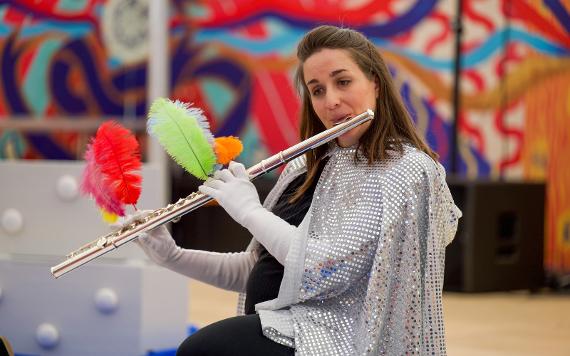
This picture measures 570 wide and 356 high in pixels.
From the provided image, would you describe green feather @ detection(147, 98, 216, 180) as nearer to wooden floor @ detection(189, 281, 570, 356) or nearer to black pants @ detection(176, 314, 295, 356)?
black pants @ detection(176, 314, 295, 356)

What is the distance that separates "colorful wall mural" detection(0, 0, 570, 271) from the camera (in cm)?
469

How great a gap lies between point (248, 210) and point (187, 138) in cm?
18

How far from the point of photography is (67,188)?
9.09ft

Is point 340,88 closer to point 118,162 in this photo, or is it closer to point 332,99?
point 332,99

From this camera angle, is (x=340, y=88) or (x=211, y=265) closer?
(x=340, y=88)

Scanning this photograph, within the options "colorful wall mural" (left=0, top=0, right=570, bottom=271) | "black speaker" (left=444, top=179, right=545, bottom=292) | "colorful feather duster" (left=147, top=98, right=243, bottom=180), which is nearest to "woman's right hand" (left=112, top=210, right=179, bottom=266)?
"colorful feather duster" (left=147, top=98, right=243, bottom=180)

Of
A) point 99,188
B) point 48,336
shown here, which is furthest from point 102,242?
point 48,336

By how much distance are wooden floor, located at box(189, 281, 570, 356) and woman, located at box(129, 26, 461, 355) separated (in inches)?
61.3

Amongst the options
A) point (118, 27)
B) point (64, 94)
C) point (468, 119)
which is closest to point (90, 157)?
point (118, 27)

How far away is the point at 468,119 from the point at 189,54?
1667 mm

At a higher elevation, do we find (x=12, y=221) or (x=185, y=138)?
(x=185, y=138)

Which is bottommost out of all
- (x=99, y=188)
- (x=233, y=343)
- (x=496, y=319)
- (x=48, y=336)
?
(x=496, y=319)

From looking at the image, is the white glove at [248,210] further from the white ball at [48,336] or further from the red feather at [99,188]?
the white ball at [48,336]

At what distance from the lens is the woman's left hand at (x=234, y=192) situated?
1.61 meters
